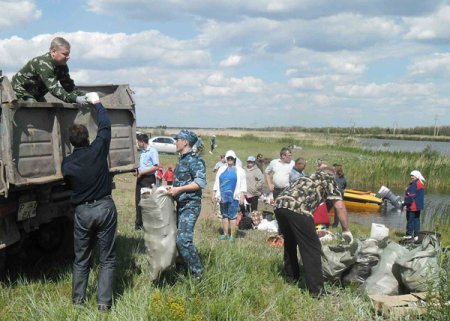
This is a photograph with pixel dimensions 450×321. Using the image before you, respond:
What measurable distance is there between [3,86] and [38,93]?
3.15 ft

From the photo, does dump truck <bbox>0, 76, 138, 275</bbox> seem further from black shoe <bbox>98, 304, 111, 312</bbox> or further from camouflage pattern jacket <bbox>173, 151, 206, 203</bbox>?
black shoe <bbox>98, 304, 111, 312</bbox>

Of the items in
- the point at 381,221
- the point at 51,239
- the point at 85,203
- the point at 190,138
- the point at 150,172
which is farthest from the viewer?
the point at 381,221

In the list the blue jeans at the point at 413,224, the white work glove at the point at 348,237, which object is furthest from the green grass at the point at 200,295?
the blue jeans at the point at 413,224

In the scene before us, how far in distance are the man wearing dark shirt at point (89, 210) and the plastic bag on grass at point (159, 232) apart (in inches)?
19.8

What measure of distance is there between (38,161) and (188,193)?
1.57 metres

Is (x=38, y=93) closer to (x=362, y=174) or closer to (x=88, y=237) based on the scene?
(x=88, y=237)

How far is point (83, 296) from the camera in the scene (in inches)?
196

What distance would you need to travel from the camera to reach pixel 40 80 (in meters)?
5.81

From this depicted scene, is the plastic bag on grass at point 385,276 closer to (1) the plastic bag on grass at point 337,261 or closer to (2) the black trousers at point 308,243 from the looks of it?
(1) the plastic bag on grass at point 337,261

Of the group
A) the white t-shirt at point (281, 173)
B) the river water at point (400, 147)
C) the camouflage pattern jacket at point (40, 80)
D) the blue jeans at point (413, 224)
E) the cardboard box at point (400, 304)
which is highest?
the camouflage pattern jacket at point (40, 80)

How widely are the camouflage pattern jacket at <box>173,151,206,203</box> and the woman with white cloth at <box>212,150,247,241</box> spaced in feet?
13.5

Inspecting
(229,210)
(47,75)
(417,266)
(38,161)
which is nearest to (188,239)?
(38,161)

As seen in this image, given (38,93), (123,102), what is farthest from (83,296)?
(123,102)

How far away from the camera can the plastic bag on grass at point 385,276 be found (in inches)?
228
